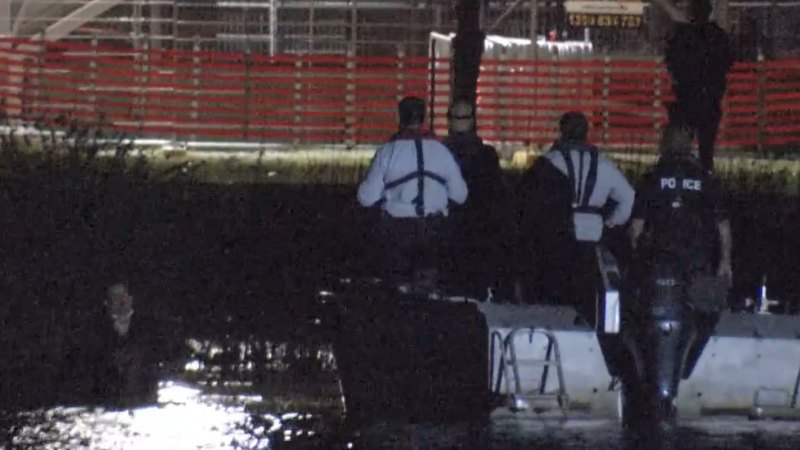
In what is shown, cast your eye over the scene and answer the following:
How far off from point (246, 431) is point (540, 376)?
5.14 feet

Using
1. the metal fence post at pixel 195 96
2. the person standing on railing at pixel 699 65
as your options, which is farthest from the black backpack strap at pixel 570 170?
the metal fence post at pixel 195 96

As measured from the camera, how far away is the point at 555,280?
10.3 metres

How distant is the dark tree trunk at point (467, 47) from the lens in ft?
50.6

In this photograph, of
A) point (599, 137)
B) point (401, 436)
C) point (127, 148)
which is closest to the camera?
point (401, 436)

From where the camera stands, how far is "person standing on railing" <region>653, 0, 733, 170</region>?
14992 millimetres

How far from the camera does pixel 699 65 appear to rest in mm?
15008

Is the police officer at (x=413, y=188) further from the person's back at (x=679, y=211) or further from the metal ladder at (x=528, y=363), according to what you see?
the person's back at (x=679, y=211)

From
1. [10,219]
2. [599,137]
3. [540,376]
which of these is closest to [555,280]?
[540,376]

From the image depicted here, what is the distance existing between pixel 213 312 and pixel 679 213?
13.0 ft

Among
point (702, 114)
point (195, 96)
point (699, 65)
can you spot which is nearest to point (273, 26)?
point (195, 96)

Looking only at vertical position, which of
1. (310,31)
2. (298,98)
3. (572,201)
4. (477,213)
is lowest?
(477,213)

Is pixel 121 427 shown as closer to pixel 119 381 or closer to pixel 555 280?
pixel 119 381

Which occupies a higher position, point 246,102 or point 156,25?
point 156,25

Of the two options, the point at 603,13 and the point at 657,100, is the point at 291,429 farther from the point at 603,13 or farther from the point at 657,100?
the point at 657,100
